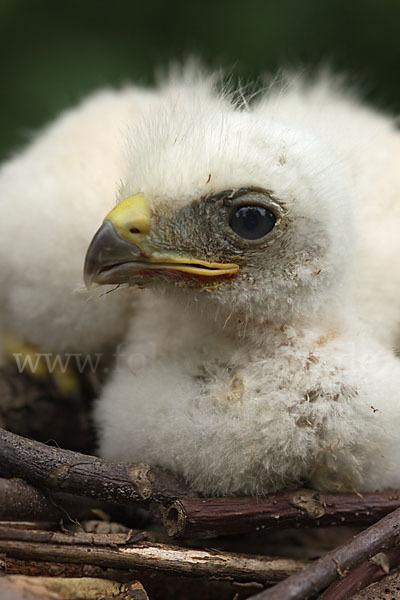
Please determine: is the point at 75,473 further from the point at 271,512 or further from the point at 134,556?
the point at 271,512

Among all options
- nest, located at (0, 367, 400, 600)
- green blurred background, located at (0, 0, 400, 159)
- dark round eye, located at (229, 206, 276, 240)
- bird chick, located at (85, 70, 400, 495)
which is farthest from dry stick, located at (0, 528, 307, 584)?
green blurred background, located at (0, 0, 400, 159)

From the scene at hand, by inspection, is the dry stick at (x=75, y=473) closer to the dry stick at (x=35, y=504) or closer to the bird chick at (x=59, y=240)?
the dry stick at (x=35, y=504)

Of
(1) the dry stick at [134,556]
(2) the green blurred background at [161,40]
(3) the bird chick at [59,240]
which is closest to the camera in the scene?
(1) the dry stick at [134,556]

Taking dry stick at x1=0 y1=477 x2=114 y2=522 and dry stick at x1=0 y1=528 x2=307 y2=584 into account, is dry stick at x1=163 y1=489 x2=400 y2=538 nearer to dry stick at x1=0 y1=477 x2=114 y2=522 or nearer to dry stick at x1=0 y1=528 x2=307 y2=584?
dry stick at x1=0 y1=528 x2=307 y2=584

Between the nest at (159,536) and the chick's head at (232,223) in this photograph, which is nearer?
the nest at (159,536)

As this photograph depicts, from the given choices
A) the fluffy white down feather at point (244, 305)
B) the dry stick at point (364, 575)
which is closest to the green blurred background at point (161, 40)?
the fluffy white down feather at point (244, 305)

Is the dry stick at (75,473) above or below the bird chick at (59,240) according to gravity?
below

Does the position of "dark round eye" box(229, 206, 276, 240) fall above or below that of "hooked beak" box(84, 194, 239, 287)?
above
